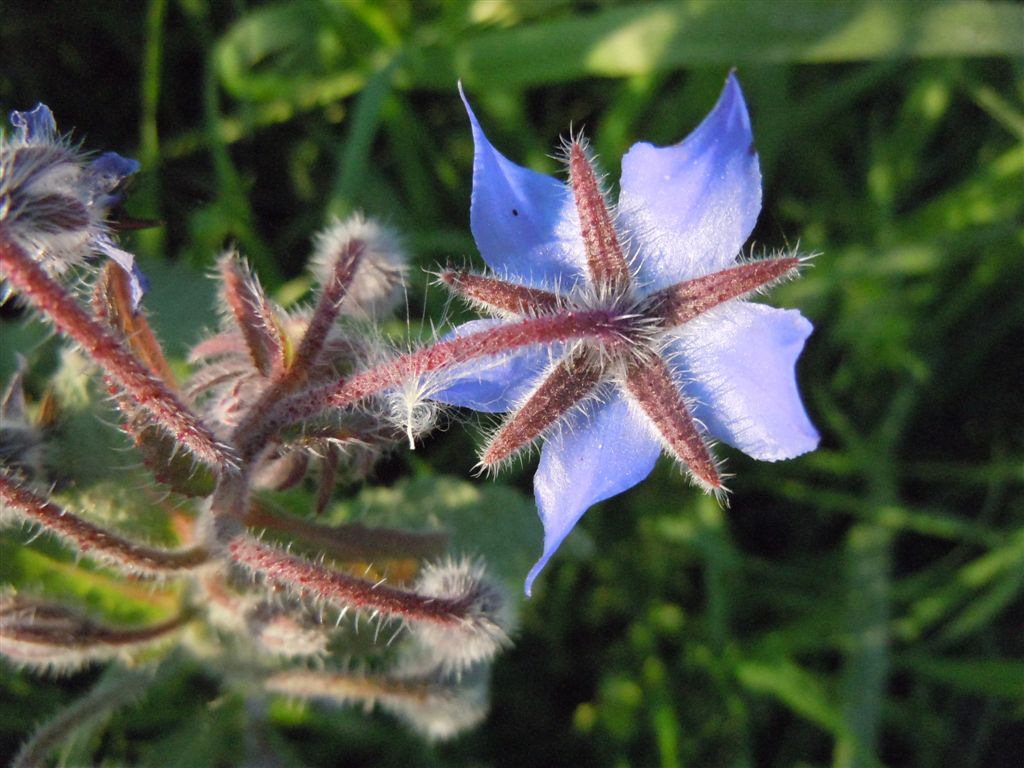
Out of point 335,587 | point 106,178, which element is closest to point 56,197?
point 106,178

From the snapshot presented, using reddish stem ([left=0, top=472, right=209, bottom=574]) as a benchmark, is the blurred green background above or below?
above

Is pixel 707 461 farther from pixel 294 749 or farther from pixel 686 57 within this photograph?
pixel 294 749

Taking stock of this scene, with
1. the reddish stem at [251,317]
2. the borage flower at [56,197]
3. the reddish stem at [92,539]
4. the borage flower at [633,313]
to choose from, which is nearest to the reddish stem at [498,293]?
the borage flower at [633,313]

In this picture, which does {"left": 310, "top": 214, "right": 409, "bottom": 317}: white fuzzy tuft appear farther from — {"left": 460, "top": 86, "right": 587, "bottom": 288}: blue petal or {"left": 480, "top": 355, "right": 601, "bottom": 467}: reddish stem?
{"left": 480, "top": 355, "right": 601, "bottom": 467}: reddish stem

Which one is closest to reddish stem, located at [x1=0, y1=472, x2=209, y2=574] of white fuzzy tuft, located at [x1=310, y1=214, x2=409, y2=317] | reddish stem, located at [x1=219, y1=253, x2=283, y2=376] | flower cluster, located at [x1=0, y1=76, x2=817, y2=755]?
flower cluster, located at [x1=0, y1=76, x2=817, y2=755]

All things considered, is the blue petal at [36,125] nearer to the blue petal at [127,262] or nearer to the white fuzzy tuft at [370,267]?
the blue petal at [127,262]

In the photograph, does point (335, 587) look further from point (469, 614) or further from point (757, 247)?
point (757, 247)

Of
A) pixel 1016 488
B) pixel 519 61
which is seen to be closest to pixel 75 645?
pixel 519 61
